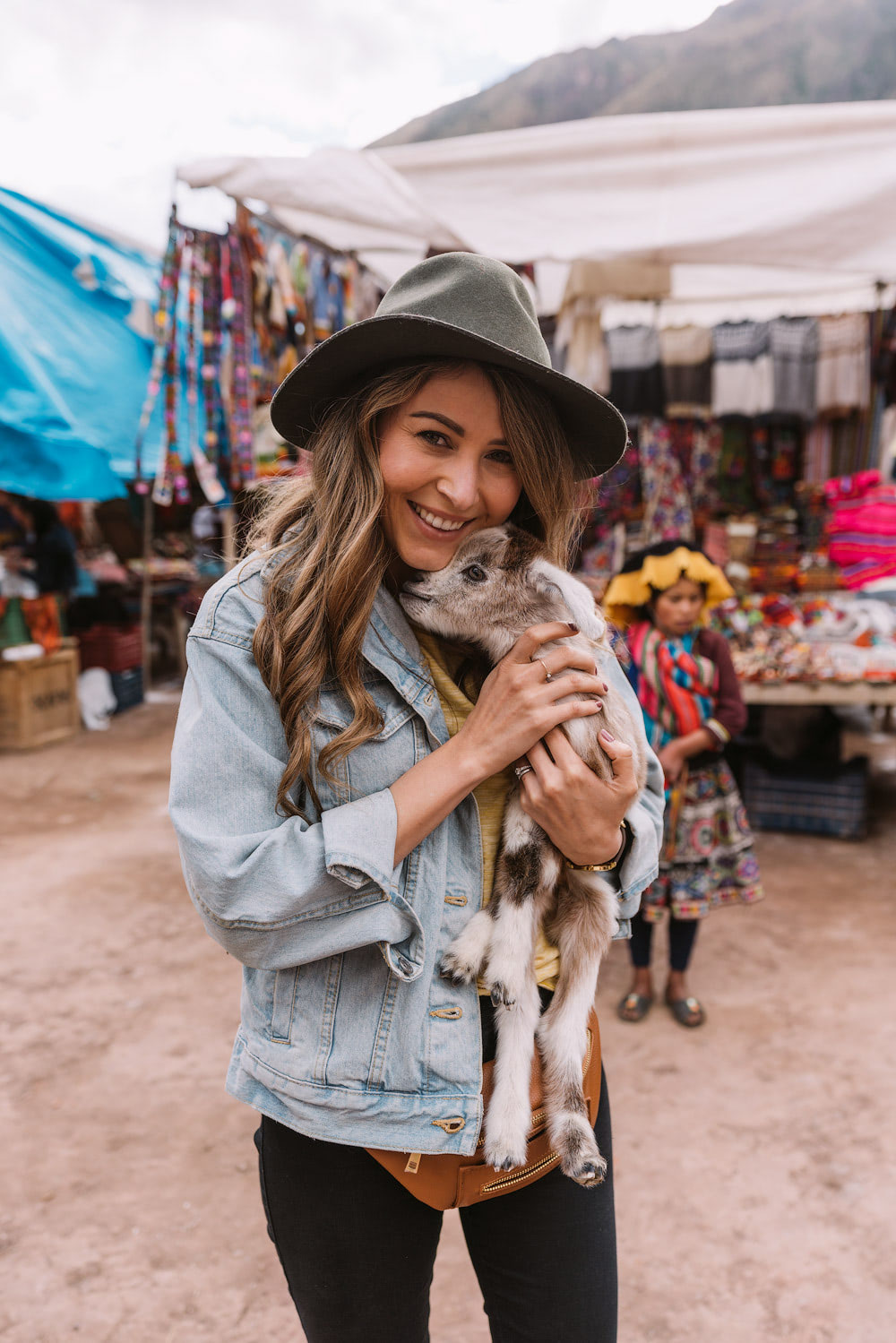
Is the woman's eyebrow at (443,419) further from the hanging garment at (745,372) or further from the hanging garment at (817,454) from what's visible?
the hanging garment at (817,454)

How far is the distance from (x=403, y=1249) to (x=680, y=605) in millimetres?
2938

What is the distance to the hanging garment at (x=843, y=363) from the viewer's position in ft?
19.5

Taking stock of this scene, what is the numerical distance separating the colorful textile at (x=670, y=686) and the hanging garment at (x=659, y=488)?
8.75 feet

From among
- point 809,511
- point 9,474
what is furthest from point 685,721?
point 9,474

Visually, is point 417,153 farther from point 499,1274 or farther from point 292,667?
point 499,1274

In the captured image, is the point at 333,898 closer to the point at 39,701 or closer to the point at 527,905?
the point at 527,905

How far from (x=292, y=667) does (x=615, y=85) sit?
99.5ft

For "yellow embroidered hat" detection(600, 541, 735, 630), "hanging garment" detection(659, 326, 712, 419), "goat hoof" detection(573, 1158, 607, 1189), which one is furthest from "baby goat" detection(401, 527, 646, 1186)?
"hanging garment" detection(659, 326, 712, 419)

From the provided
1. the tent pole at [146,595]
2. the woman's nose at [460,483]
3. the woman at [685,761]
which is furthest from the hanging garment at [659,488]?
the woman's nose at [460,483]

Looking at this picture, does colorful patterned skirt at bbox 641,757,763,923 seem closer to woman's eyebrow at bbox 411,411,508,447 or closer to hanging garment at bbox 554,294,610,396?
woman's eyebrow at bbox 411,411,508,447

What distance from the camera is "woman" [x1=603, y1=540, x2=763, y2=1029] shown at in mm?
3668

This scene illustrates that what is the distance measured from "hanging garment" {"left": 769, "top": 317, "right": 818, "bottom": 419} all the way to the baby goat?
5.43m

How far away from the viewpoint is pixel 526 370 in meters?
1.24

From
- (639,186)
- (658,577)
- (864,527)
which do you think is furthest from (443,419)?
(864,527)
